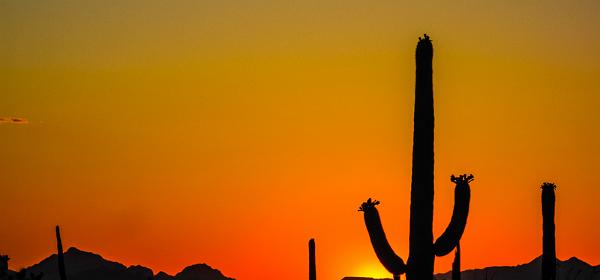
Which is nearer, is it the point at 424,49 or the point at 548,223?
the point at 424,49

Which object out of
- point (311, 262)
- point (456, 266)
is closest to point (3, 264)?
point (311, 262)

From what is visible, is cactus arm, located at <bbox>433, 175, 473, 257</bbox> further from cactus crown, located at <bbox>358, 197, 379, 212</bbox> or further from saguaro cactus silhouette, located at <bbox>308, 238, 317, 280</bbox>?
saguaro cactus silhouette, located at <bbox>308, 238, 317, 280</bbox>

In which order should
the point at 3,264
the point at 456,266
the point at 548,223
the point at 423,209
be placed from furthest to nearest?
the point at 3,264, the point at 456,266, the point at 548,223, the point at 423,209

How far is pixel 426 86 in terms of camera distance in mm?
25578

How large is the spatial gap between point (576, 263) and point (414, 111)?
172399mm

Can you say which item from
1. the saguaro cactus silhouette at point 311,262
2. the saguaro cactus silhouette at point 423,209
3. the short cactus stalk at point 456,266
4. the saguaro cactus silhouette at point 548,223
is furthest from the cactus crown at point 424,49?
the saguaro cactus silhouette at point 311,262

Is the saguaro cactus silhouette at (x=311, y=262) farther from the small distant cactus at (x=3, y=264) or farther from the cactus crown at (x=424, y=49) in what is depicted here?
the cactus crown at (x=424, y=49)

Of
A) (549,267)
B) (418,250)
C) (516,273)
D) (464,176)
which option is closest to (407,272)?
(418,250)

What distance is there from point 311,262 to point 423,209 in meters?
11.1

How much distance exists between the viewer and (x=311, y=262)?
118 ft

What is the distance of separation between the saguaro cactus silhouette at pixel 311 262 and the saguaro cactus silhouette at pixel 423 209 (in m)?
9.98

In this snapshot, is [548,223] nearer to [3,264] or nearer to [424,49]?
[424,49]

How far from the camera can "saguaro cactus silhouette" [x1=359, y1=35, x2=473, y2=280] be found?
25.2 metres

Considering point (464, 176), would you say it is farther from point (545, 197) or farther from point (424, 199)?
point (545, 197)
